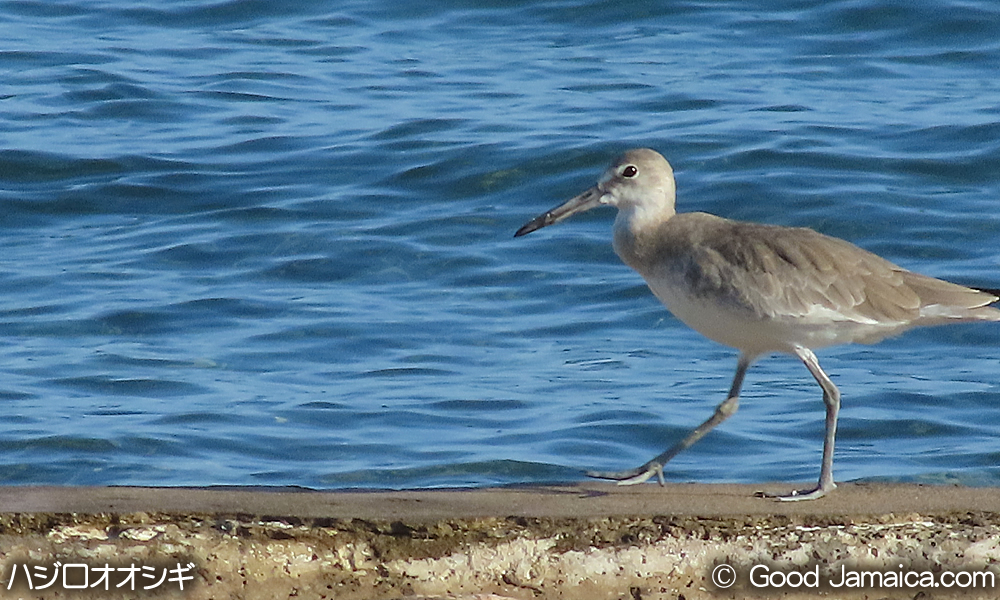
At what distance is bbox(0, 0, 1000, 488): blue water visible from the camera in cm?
864

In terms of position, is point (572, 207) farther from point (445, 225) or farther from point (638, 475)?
point (445, 225)

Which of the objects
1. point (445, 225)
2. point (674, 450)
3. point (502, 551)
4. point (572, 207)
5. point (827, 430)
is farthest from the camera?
point (445, 225)

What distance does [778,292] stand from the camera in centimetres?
588

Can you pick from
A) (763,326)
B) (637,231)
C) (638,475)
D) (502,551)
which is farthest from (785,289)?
(502,551)

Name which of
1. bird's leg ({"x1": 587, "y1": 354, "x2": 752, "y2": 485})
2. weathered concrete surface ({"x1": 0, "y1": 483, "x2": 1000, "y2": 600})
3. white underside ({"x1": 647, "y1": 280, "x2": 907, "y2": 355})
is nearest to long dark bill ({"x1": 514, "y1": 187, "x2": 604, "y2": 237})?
white underside ({"x1": 647, "y1": 280, "x2": 907, "y2": 355})

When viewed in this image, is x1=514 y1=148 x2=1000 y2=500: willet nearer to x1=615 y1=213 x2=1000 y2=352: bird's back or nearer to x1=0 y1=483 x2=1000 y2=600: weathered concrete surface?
x1=615 y1=213 x2=1000 y2=352: bird's back

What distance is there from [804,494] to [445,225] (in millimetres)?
6648

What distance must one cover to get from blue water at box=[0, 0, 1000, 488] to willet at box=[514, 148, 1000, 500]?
212cm

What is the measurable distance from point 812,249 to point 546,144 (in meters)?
Result: 7.02

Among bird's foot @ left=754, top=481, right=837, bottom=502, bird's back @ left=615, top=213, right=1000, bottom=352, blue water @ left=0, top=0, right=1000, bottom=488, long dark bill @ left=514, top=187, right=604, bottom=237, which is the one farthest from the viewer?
blue water @ left=0, top=0, right=1000, bottom=488

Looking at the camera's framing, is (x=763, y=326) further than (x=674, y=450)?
No

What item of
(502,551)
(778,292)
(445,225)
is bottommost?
(445,225)

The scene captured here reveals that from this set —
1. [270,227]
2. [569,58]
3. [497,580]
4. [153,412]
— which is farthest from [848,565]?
[569,58]

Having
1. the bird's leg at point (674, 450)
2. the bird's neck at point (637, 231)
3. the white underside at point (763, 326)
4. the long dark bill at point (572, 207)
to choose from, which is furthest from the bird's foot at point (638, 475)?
the long dark bill at point (572, 207)
